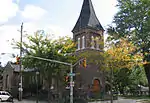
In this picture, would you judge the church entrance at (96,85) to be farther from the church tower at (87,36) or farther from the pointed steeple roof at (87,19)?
the pointed steeple roof at (87,19)

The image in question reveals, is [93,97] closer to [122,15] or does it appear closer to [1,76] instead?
Result: [122,15]

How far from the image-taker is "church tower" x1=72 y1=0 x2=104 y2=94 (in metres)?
50.7

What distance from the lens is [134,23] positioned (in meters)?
43.9

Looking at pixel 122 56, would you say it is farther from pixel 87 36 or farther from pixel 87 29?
pixel 87 29

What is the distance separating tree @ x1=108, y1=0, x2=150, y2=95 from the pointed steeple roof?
744cm

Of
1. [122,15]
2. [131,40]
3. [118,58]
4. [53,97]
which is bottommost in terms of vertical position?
[53,97]

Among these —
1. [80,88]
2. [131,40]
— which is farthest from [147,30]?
[80,88]

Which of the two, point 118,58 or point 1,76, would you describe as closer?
point 118,58

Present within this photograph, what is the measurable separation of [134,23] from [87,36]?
439 inches

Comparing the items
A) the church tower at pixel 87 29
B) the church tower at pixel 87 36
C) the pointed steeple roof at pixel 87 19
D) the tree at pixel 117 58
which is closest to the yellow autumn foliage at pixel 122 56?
the tree at pixel 117 58

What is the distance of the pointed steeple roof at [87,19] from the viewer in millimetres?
53750

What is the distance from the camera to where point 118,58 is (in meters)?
35.2

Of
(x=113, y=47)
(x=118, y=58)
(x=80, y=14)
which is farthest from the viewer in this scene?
(x=80, y=14)

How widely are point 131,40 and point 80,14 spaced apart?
55.6ft
